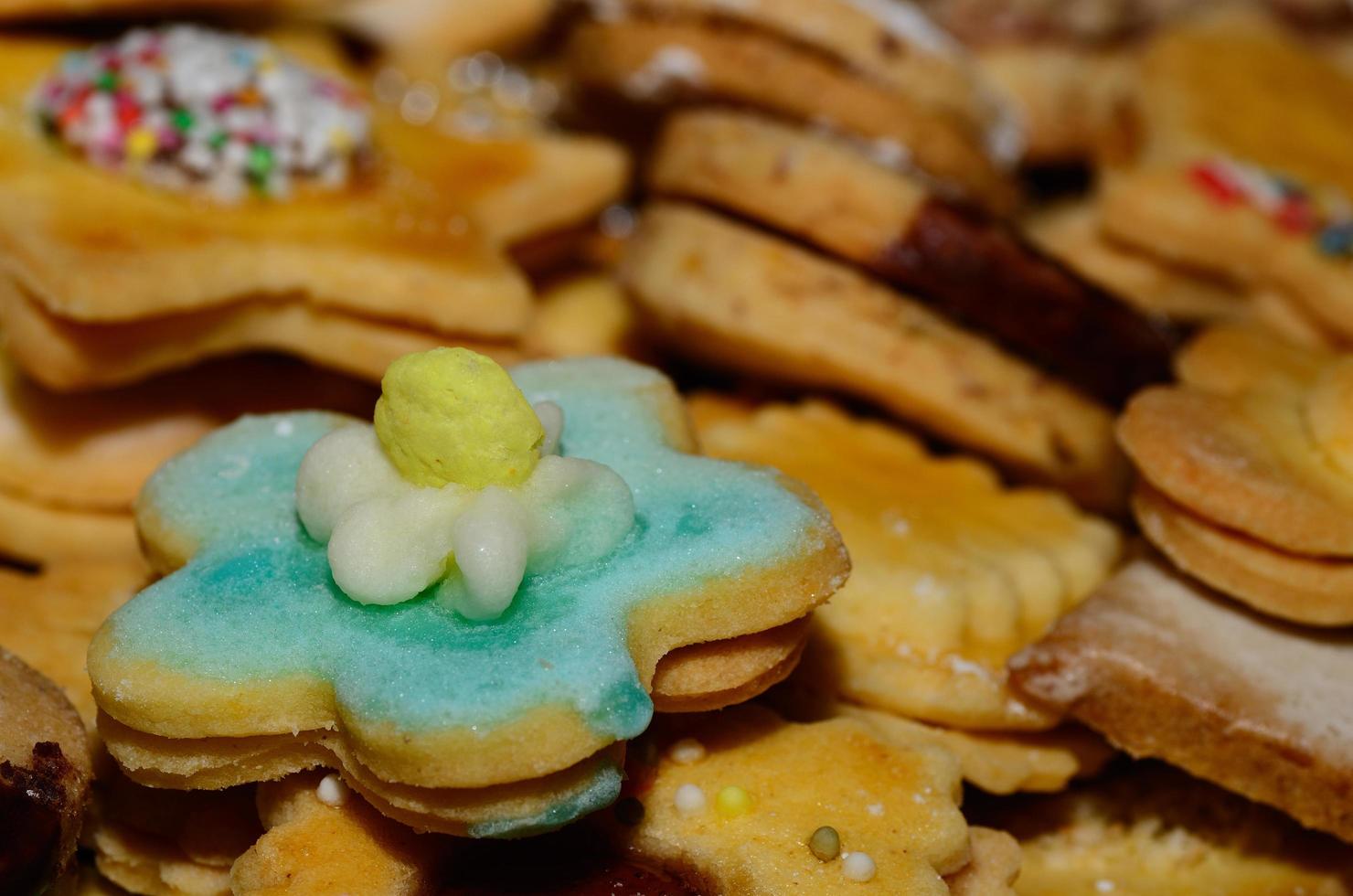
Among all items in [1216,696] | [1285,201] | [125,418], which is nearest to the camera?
[1216,696]

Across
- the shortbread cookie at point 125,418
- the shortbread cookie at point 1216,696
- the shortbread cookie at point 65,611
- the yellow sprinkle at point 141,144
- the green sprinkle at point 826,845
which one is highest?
the yellow sprinkle at point 141,144

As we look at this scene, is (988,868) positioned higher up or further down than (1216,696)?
further down

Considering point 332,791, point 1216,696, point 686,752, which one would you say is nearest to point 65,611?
point 332,791

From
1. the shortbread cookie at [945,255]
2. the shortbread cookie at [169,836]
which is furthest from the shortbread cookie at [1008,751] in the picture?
the shortbread cookie at [169,836]

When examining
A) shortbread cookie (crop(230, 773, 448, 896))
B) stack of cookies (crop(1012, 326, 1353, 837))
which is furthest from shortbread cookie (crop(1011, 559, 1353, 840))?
shortbread cookie (crop(230, 773, 448, 896))

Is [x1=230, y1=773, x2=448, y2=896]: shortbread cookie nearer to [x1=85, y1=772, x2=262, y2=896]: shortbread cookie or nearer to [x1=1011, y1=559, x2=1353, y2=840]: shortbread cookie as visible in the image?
[x1=85, y1=772, x2=262, y2=896]: shortbread cookie

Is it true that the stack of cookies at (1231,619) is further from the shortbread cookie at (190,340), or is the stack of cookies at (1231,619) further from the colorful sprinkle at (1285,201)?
the shortbread cookie at (190,340)

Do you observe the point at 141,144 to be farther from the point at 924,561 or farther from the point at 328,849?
the point at 924,561
